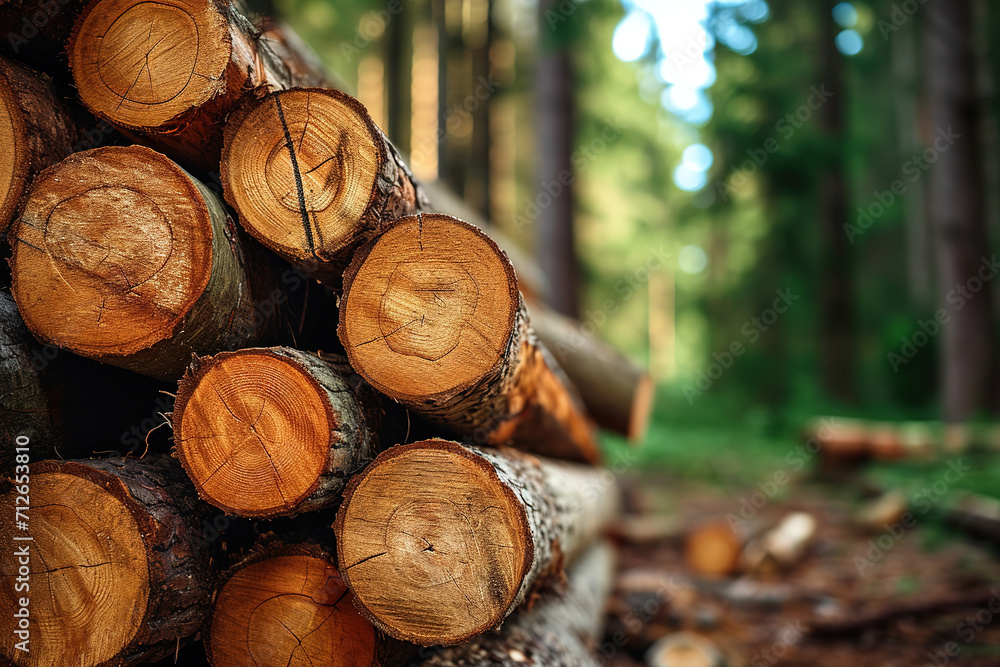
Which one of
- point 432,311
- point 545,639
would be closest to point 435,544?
point 432,311

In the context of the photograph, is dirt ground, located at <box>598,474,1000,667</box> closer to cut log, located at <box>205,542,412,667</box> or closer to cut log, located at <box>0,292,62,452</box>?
cut log, located at <box>205,542,412,667</box>

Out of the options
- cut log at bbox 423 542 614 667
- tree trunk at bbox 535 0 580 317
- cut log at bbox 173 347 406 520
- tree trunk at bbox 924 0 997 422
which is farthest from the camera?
tree trunk at bbox 924 0 997 422

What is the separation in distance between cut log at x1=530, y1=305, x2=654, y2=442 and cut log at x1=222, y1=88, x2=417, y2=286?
2549 mm

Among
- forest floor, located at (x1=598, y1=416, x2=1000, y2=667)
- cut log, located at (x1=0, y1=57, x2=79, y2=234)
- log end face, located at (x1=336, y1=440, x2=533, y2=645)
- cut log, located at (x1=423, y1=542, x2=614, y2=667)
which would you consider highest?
cut log, located at (x1=0, y1=57, x2=79, y2=234)

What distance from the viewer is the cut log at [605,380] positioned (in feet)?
14.2

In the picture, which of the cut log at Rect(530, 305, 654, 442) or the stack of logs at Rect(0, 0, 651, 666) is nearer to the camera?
the stack of logs at Rect(0, 0, 651, 666)

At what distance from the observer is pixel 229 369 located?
1.64m

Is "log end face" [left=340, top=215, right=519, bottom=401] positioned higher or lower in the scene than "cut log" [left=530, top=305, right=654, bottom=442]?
higher

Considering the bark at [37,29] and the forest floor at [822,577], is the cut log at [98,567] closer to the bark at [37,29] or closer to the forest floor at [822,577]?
the bark at [37,29]

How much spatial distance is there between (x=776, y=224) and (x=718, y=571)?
587 cm

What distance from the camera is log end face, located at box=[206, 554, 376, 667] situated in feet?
5.91

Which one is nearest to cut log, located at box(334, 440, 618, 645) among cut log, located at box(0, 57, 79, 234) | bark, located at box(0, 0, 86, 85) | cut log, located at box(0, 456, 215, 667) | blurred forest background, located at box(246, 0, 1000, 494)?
cut log, located at box(0, 456, 215, 667)

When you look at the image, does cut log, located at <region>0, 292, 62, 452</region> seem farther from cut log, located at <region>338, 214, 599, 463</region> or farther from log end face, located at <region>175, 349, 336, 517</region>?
cut log, located at <region>338, 214, 599, 463</region>

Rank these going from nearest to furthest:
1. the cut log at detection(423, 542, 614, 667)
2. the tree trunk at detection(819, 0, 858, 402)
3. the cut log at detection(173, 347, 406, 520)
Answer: the cut log at detection(173, 347, 406, 520), the cut log at detection(423, 542, 614, 667), the tree trunk at detection(819, 0, 858, 402)
